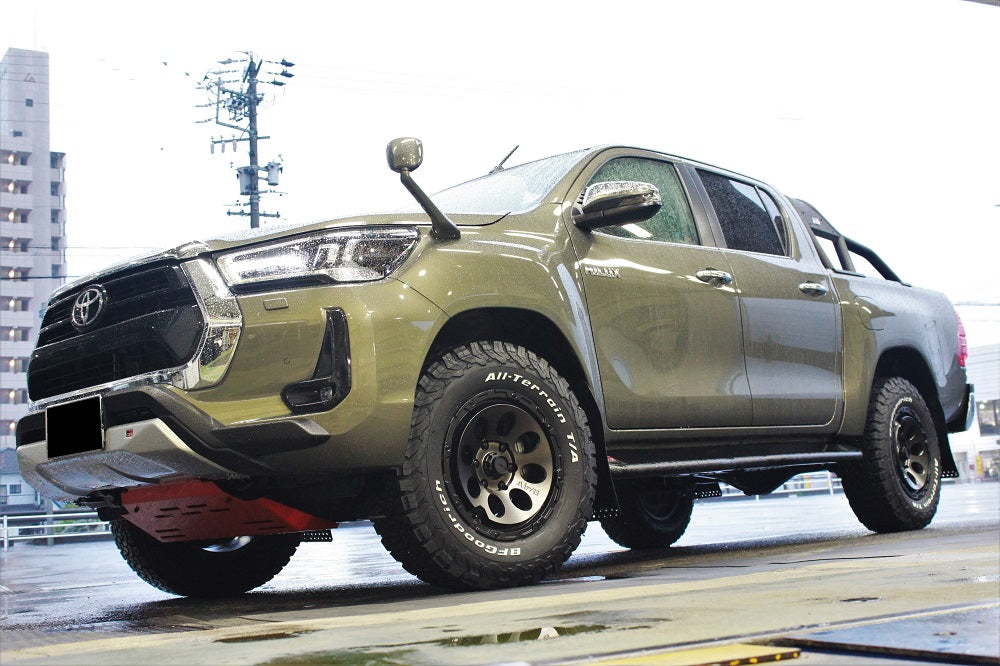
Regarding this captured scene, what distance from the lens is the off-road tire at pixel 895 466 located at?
18.8 feet

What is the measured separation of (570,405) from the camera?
3.89 meters

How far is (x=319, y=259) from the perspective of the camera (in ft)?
11.5

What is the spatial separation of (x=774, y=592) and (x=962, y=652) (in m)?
1.09

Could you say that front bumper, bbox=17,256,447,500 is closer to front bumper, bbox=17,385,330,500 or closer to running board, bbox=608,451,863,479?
front bumper, bbox=17,385,330,500

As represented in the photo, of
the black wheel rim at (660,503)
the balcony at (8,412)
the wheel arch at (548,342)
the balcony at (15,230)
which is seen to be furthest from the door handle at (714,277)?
the balcony at (15,230)

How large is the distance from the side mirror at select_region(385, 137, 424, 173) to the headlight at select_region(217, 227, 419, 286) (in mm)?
246

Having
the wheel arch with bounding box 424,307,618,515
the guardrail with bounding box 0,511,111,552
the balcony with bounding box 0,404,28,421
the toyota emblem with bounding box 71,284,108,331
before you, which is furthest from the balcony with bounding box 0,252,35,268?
the wheel arch with bounding box 424,307,618,515

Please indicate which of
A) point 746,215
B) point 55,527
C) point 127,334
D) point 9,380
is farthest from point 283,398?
point 9,380

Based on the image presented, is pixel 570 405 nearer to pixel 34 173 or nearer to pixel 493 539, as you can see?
pixel 493 539

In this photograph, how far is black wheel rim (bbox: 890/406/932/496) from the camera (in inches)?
234

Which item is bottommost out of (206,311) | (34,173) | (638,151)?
(206,311)

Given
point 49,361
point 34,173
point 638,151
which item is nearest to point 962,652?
point 49,361

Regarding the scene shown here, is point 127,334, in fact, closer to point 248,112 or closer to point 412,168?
point 412,168

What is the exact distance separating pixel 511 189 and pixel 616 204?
707mm
